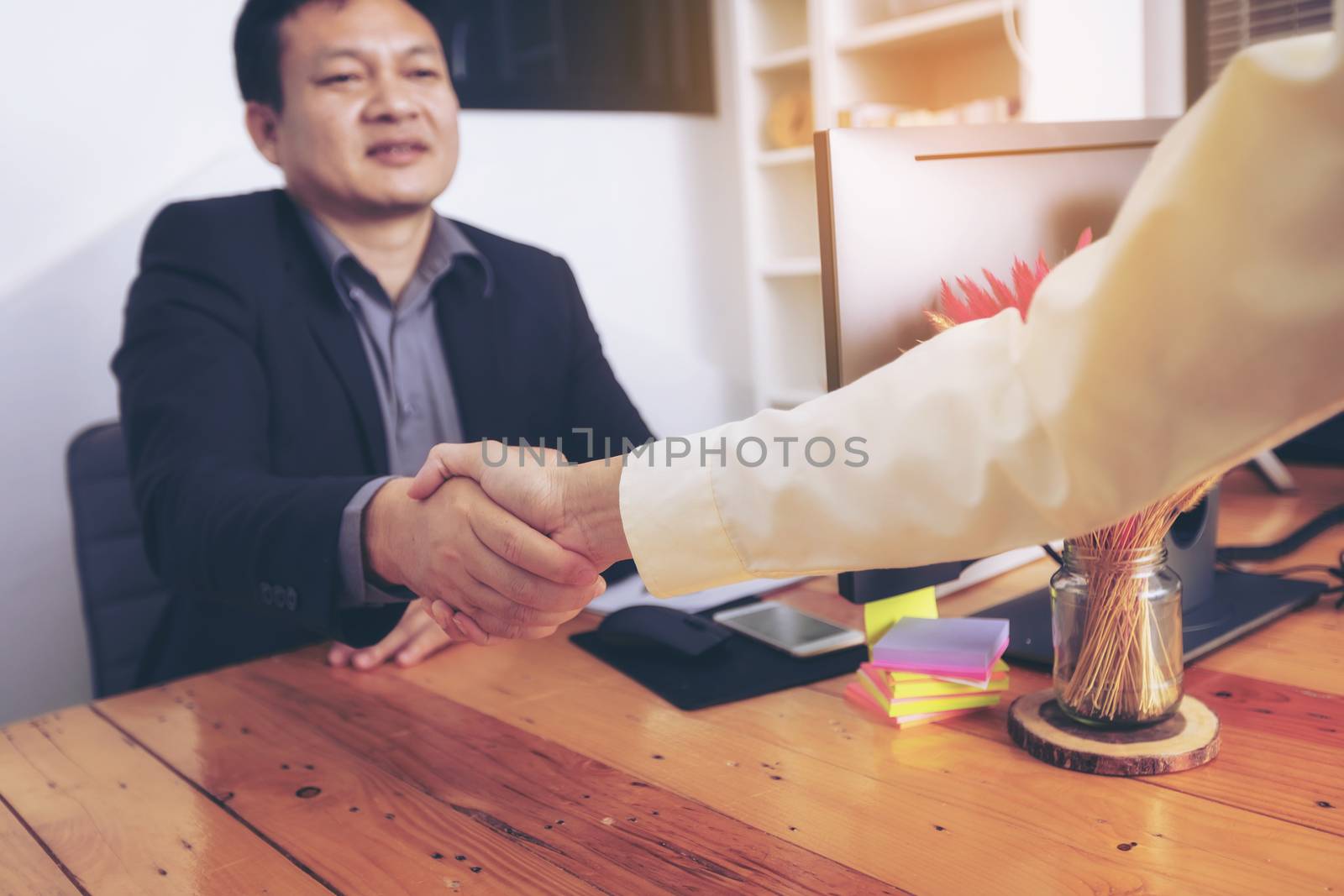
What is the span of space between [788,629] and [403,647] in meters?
0.38

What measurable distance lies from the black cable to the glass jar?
535 millimetres

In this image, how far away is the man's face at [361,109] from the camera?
1.60 metres

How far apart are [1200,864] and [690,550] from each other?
1.15ft

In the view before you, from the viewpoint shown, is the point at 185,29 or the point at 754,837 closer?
the point at 754,837

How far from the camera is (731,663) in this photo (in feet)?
3.25

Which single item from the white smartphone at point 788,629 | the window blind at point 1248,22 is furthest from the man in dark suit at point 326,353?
the window blind at point 1248,22

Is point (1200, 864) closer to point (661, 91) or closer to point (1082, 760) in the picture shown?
point (1082, 760)

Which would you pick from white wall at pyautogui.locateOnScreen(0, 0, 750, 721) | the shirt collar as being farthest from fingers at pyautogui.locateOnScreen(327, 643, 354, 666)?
white wall at pyautogui.locateOnScreen(0, 0, 750, 721)

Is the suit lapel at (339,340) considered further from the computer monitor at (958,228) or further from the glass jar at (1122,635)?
the glass jar at (1122,635)

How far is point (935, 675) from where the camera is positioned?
0.83 m

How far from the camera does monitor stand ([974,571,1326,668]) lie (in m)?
0.94

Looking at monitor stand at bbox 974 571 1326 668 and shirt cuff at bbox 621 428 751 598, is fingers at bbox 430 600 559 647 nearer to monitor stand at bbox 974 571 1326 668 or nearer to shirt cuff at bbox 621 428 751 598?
shirt cuff at bbox 621 428 751 598

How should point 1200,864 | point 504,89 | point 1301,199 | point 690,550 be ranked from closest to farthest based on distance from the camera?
point 1301,199
point 1200,864
point 690,550
point 504,89

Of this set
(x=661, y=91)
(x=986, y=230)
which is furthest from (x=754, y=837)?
(x=661, y=91)
